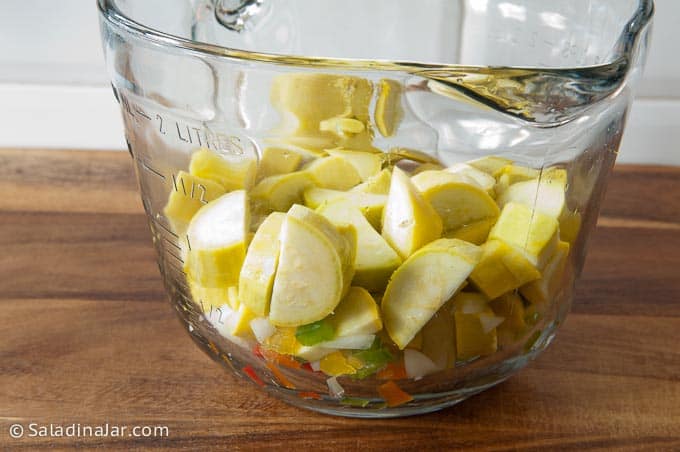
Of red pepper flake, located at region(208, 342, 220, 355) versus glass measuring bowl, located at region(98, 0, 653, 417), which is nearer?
glass measuring bowl, located at region(98, 0, 653, 417)

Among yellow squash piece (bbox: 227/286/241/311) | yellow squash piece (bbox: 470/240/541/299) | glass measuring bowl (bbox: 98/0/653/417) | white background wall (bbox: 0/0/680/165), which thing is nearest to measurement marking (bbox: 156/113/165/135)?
glass measuring bowl (bbox: 98/0/653/417)

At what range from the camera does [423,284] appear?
0.48m

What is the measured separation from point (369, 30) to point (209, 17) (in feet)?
0.55

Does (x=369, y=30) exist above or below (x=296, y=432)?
above

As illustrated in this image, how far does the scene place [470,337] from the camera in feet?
1.69

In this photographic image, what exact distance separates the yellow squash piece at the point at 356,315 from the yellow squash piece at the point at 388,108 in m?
0.09

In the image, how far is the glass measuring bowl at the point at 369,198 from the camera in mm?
464

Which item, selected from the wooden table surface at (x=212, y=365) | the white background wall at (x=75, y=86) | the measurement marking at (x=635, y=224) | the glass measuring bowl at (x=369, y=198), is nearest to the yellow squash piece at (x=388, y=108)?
the glass measuring bowl at (x=369, y=198)

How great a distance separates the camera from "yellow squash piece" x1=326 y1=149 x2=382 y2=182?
496 millimetres

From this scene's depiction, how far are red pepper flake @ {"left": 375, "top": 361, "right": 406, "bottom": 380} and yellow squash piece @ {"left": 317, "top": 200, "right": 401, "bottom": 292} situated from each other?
0.06 metres

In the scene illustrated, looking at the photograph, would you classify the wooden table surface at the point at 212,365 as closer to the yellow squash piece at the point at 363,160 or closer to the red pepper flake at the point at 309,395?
the red pepper flake at the point at 309,395

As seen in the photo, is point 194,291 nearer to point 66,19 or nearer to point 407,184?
point 407,184

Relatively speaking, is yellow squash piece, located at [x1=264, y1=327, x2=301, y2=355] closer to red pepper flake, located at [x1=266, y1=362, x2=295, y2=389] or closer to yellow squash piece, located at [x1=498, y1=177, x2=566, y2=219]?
red pepper flake, located at [x1=266, y1=362, x2=295, y2=389]

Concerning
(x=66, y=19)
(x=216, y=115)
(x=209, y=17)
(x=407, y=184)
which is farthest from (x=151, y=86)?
(x=66, y=19)
